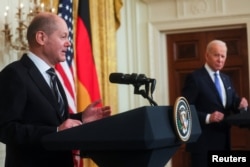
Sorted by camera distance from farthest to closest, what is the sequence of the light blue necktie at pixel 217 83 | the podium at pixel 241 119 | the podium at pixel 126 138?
the light blue necktie at pixel 217 83
the podium at pixel 241 119
the podium at pixel 126 138

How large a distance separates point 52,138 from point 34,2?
2.13m

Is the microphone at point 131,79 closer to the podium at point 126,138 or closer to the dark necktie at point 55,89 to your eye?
the podium at point 126,138

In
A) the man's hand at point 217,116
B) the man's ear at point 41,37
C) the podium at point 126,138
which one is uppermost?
the man's ear at point 41,37

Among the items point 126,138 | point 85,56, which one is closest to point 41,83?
point 126,138

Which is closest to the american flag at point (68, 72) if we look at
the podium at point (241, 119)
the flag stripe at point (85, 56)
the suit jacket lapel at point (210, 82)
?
the flag stripe at point (85, 56)

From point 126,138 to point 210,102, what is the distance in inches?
96.4

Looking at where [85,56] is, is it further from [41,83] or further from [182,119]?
[182,119]

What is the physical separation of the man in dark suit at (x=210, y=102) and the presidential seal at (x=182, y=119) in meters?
1.99

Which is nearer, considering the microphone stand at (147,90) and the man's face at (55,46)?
the microphone stand at (147,90)

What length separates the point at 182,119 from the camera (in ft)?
5.47

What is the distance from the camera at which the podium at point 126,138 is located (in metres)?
1.48

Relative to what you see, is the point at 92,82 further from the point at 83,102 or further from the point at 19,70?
the point at 19,70

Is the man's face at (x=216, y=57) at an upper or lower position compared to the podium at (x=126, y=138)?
upper

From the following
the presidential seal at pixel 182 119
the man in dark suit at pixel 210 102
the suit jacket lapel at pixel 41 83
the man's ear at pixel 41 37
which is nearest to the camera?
the presidential seal at pixel 182 119
